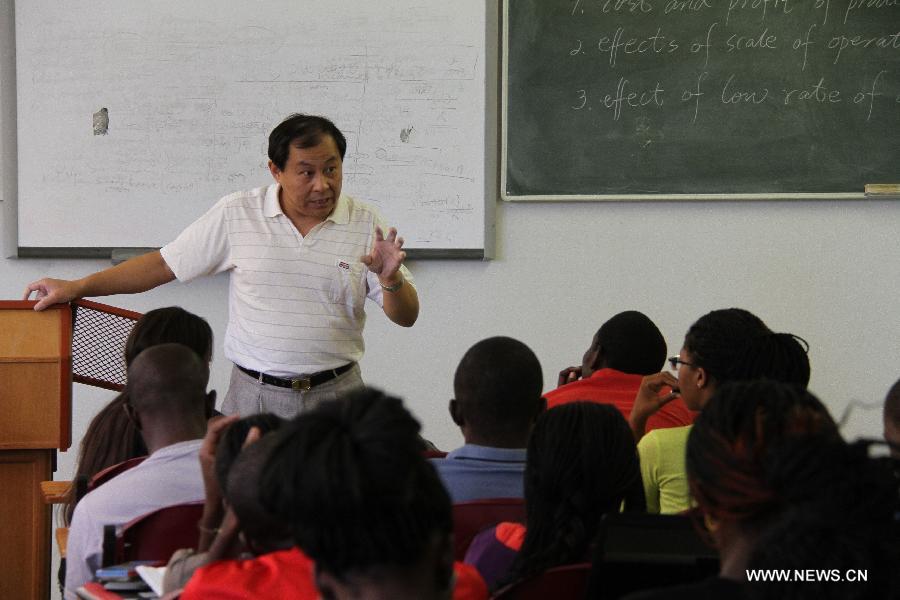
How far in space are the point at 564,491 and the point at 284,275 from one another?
5.42 feet

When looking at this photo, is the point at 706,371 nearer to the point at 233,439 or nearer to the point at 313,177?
the point at 233,439

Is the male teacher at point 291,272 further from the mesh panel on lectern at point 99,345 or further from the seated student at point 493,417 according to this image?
the seated student at point 493,417

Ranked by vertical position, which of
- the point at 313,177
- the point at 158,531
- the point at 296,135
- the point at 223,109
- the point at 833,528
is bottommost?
the point at 158,531

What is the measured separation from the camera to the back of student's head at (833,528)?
1.09 meters

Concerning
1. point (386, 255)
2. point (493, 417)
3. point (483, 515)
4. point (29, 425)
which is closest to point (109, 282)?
point (29, 425)

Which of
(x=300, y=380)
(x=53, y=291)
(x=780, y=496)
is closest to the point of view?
(x=780, y=496)

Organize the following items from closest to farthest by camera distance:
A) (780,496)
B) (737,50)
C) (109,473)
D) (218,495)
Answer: (780,496) < (218,495) < (109,473) < (737,50)

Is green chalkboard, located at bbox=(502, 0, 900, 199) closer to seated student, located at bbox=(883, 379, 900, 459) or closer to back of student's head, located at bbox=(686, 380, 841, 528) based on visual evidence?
seated student, located at bbox=(883, 379, 900, 459)

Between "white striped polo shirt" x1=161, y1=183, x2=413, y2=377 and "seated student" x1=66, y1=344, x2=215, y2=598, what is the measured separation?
0.88m

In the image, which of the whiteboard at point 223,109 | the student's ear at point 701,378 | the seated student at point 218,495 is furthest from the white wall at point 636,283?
the seated student at point 218,495

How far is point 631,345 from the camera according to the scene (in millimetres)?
3057

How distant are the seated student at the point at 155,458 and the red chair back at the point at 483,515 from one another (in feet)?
1.66

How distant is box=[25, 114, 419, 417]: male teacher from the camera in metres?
3.13

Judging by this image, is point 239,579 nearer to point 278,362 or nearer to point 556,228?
point 278,362
